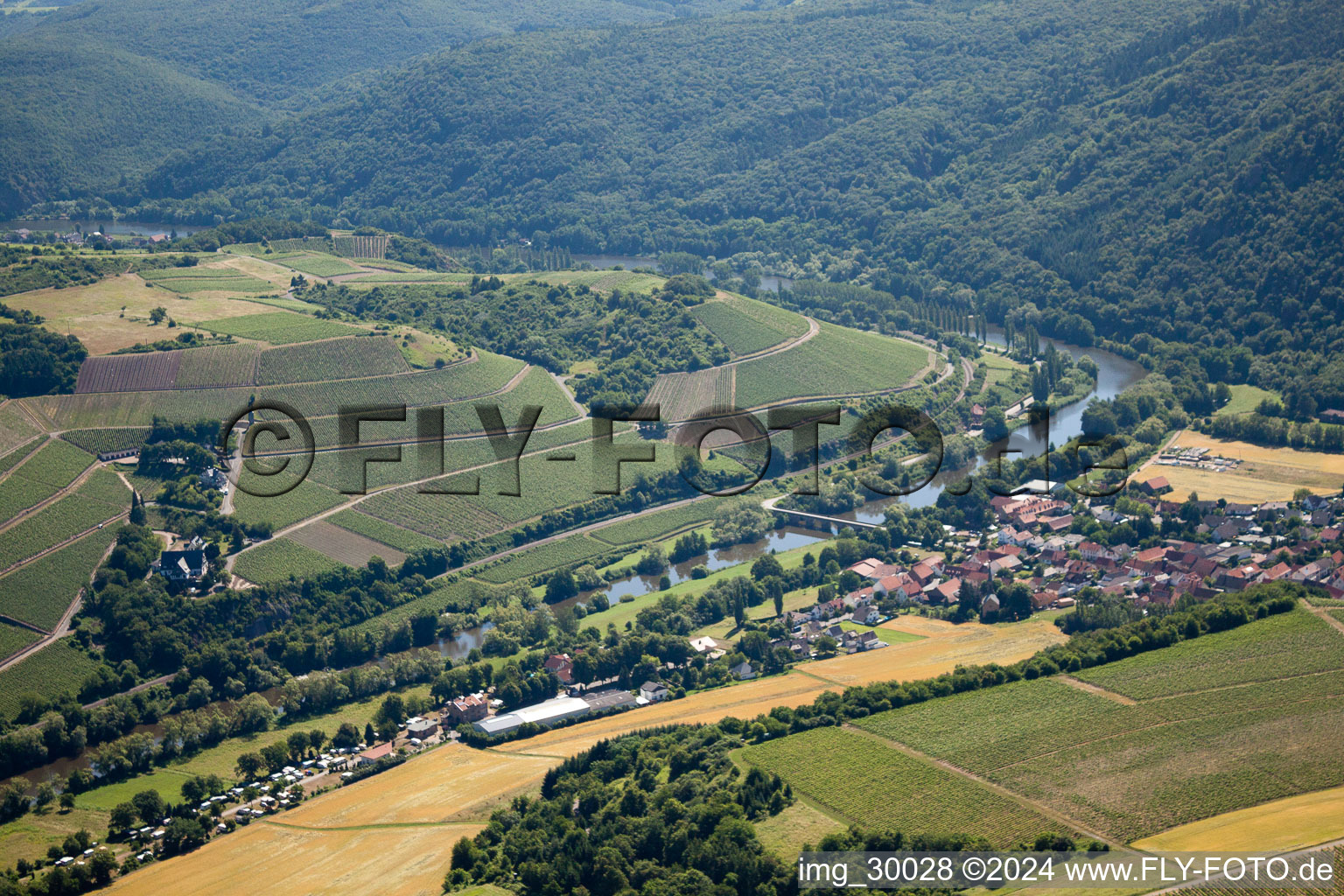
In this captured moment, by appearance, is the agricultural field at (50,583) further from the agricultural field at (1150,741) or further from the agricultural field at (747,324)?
the agricultural field at (747,324)

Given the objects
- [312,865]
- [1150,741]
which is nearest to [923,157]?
[1150,741]

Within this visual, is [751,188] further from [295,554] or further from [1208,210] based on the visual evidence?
[295,554]

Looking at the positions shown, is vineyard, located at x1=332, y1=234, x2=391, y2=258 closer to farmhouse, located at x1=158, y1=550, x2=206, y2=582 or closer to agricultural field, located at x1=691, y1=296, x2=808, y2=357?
agricultural field, located at x1=691, y1=296, x2=808, y2=357

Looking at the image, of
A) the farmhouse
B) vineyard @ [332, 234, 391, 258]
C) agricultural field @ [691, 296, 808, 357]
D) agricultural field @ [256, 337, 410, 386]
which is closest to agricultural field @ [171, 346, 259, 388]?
agricultural field @ [256, 337, 410, 386]

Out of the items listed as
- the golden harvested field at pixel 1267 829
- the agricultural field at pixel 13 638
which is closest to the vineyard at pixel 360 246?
the agricultural field at pixel 13 638

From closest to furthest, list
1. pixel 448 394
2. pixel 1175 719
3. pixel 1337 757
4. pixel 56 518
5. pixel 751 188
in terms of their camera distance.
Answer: pixel 1337 757, pixel 1175 719, pixel 56 518, pixel 448 394, pixel 751 188

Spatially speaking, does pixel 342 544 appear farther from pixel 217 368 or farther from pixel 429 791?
pixel 429 791

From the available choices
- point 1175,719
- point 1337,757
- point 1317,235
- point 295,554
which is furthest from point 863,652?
point 1317,235
